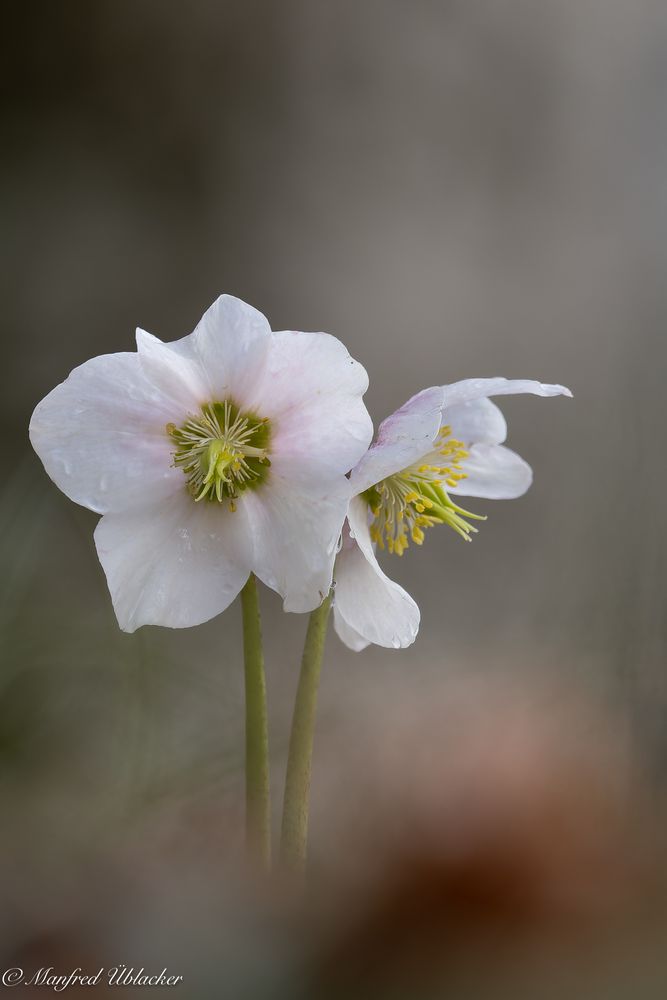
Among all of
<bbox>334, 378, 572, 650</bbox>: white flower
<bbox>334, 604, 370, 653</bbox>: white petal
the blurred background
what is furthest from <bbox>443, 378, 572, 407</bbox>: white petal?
the blurred background

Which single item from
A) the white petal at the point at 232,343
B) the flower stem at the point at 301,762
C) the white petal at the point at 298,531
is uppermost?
the white petal at the point at 232,343

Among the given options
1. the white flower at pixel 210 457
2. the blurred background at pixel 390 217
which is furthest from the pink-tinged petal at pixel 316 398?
the blurred background at pixel 390 217

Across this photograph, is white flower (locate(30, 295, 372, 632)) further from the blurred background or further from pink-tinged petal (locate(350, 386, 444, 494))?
the blurred background

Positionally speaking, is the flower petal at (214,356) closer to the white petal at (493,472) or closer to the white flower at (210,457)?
the white flower at (210,457)

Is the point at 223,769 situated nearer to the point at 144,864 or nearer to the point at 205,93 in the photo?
the point at 144,864

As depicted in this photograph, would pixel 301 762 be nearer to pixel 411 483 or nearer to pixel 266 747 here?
pixel 266 747

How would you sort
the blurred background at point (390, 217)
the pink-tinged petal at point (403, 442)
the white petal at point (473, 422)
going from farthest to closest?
the blurred background at point (390, 217) < the white petal at point (473, 422) < the pink-tinged petal at point (403, 442)

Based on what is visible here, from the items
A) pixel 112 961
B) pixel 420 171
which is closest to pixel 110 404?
pixel 112 961
